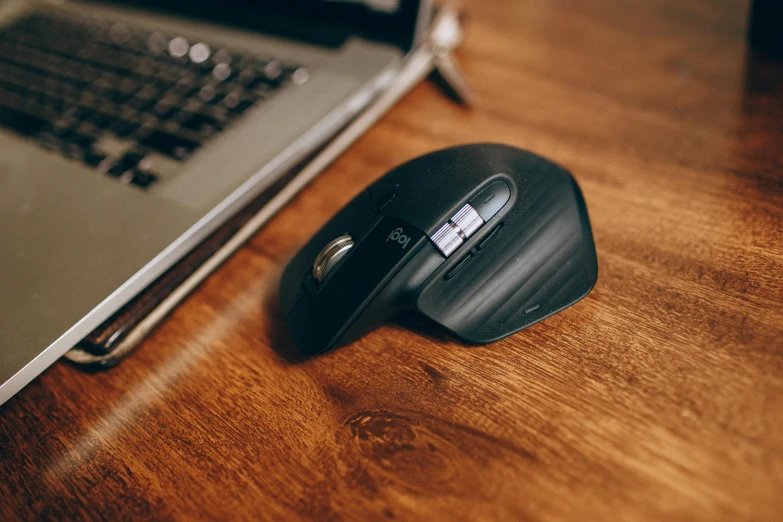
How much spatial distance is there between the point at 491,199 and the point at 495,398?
0.11 m

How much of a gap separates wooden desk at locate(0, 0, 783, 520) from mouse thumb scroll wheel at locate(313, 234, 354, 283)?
55 mm

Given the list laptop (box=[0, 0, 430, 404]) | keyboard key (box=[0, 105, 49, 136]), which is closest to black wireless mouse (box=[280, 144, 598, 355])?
laptop (box=[0, 0, 430, 404])

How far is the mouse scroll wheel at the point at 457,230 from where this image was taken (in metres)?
0.29

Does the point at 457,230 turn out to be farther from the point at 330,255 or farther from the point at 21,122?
the point at 21,122

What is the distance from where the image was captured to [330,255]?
31 cm

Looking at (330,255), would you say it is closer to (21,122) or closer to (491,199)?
(491,199)

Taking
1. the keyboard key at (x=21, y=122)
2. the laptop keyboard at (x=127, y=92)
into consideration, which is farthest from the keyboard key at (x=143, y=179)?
the keyboard key at (x=21, y=122)

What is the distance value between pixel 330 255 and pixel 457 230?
0.26 feet

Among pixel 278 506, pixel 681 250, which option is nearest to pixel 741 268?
pixel 681 250

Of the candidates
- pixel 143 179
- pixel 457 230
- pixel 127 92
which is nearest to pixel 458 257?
pixel 457 230

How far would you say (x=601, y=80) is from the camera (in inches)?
20.6

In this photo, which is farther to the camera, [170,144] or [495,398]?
[170,144]

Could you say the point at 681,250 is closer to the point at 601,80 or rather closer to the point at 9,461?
the point at 601,80

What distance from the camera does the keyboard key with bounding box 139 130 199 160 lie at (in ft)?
1.42
